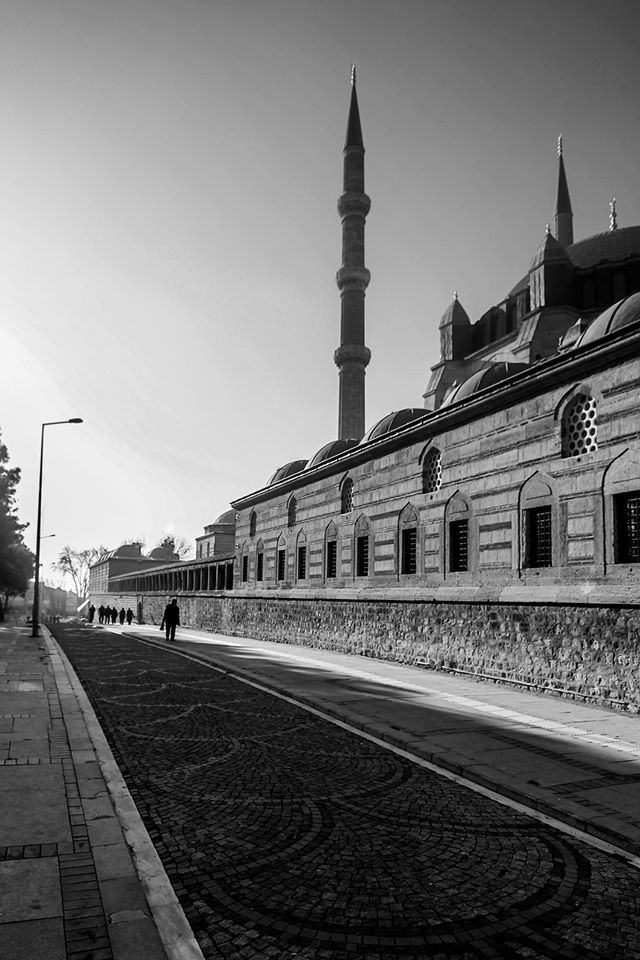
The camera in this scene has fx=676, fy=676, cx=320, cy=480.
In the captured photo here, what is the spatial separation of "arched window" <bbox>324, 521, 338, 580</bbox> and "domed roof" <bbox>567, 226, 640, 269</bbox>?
2010 cm

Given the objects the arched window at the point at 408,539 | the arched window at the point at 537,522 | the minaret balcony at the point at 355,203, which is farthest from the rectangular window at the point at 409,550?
the minaret balcony at the point at 355,203

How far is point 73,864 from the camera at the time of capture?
4383 mm

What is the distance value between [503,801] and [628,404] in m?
7.94

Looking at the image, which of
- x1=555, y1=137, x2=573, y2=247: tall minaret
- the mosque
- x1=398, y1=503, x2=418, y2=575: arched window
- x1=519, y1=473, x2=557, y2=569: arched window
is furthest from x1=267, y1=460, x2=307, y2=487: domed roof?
x1=555, y1=137, x2=573, y2=247: tall minaret

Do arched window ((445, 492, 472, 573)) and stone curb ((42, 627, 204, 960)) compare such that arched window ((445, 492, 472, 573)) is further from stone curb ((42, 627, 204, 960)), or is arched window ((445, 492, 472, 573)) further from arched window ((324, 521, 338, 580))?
stone curb ((42, 627, 204, 960))

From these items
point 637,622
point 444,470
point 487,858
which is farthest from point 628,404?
point 487,858

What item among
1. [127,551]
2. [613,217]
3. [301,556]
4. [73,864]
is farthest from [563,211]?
[127,551]

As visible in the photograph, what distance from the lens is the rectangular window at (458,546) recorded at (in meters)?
16.6

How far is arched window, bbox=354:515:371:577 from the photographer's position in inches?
853

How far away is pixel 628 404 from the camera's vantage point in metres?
11.9

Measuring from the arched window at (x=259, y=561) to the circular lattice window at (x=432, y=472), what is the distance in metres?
14.4

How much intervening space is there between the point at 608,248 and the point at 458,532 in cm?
2448

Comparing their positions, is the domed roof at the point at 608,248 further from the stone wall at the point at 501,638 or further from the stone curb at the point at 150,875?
the stone curb at the point at 150,875

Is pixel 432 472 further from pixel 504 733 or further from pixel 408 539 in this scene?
pixel 504 733
